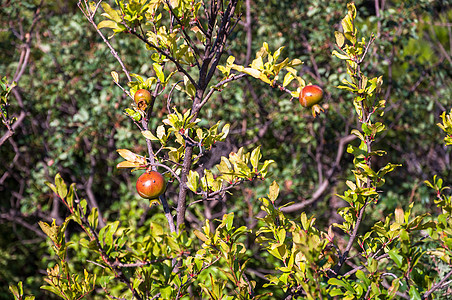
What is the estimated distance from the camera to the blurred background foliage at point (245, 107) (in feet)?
7.30

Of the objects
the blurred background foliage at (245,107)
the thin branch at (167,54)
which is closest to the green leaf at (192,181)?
the thin branch at (167,54)

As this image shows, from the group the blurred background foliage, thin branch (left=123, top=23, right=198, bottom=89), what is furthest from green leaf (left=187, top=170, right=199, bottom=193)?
the blurred background foliage

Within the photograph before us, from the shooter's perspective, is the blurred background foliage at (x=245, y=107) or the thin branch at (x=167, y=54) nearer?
the thin branch at (x=167, y=54)

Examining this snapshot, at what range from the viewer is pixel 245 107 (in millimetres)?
2395

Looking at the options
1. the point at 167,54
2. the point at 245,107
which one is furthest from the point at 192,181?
the point at 245,107

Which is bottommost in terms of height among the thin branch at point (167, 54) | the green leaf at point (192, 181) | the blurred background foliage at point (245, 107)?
the blurred background foliage at point (245, 107)

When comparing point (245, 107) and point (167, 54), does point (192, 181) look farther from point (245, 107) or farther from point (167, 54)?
point (245, 107)

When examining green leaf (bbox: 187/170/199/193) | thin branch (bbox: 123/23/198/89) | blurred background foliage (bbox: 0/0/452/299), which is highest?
thin branch (bbox: 123/23/198/89)

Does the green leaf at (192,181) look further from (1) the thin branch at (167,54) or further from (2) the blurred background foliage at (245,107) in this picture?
(2) the blurred background foliage at (245,107)

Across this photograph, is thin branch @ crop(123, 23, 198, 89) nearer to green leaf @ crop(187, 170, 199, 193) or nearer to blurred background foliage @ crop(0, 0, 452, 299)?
green leaf @ crop(187, 170, 199, 193)

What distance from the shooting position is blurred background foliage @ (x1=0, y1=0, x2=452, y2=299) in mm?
2225

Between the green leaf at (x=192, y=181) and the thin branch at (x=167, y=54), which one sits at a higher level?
the thin branch at (x=167, y=54)

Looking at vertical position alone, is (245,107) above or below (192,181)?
below

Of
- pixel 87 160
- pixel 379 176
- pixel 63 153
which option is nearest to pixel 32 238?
Answer: pixel 87 160
